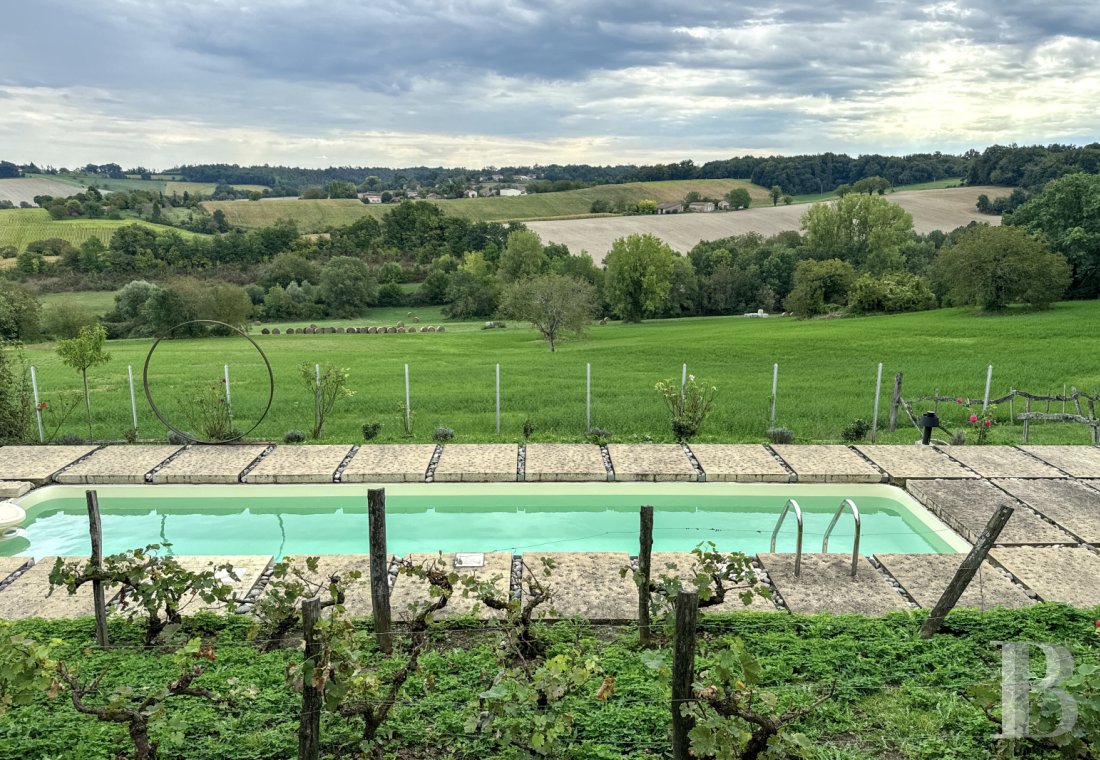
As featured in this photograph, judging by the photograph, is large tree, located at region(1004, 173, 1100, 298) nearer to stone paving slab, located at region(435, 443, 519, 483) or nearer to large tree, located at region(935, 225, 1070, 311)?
large tree, located at region(935, 225, 1070, 311)

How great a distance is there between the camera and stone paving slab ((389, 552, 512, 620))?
600 centimetres

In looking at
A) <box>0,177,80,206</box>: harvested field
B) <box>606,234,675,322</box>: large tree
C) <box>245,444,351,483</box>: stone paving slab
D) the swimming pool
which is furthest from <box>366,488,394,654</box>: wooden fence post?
<box>0,177,80,206</box>: harvested field

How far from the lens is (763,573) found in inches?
270

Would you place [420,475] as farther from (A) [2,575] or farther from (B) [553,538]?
(A) [2,575]

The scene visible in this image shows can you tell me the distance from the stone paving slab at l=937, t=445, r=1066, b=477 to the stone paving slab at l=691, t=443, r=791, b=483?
268 cm

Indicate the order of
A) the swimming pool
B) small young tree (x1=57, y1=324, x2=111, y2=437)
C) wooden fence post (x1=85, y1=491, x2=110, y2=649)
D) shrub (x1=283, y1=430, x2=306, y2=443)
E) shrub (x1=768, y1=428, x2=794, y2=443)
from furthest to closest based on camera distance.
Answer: small young tree (x1=57, y1=324, x2=111, y2=437) → shrub (x1=283, y1=430, x2=306, y2=443) → shrub (x1=768, y1=428, x2=794, y2=443) → the swimming pool → wooden fence post (x1=85, y1=491, x2=110, y2=649)

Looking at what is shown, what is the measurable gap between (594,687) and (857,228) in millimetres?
59973

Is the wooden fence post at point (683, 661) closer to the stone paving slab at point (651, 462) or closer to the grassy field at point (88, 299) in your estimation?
the stone paving slab at point (651, 462)

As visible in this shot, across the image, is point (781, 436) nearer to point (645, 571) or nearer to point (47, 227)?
point (645, 571)

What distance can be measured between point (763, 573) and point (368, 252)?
2811 inches

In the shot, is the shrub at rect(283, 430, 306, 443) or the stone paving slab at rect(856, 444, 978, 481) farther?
the shrub at rect(283, 430, 306, 443)

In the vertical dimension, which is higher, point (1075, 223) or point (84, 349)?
point (1075, 223)

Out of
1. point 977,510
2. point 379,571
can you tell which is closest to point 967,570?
point 977,510

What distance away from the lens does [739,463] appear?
1026 cm
